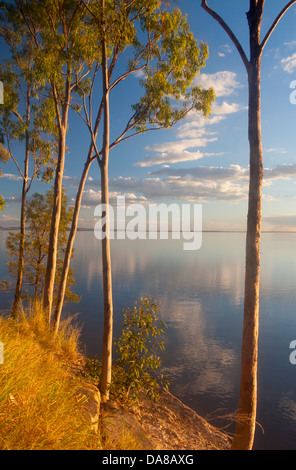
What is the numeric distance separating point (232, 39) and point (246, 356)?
629 centimetres

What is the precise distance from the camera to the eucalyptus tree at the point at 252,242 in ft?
19.1

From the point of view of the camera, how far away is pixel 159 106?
1140 centimetres

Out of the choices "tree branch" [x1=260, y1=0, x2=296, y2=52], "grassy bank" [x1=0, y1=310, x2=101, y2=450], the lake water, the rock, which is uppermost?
"tree branch" [x1=260, y1=0, x2=296, y2=52]

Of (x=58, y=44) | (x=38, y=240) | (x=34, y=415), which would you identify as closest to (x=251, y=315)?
(x=34, y=415)

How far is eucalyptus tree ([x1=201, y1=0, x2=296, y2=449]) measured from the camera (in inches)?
229

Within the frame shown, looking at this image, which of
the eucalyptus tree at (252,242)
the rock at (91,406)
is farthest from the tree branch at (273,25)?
the rock at (91,406)

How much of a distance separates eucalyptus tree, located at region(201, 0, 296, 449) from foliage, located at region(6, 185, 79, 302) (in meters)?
13.3

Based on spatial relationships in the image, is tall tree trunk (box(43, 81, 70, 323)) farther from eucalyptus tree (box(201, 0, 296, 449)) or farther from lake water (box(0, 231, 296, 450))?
eucalyptus tree (box(201, 0, 296, 449))

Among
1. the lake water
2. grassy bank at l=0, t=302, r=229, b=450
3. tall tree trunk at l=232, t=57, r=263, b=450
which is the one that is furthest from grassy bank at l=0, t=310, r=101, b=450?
the lake water

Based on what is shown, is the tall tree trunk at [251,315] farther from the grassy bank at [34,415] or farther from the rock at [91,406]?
the grassy bank at [34,415]

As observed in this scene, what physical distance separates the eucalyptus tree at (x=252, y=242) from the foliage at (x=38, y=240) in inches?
523

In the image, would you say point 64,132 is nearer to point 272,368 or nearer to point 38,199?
point 38,199

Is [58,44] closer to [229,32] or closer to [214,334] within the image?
[229,32]

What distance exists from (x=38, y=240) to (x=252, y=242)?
49.9 feet
